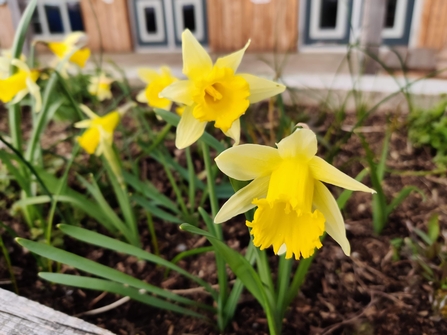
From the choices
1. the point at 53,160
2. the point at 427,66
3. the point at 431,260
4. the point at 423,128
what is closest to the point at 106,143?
the point at 53,160

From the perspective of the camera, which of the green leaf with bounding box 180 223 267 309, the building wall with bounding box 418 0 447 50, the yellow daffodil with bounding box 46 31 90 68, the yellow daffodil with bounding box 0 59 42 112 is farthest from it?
the building wall with bounding box 418 0 447 50

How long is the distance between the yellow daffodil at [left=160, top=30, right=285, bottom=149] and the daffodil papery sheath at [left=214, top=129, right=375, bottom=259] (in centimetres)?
18

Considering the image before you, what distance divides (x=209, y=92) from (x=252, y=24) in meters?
1.36

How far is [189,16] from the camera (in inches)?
83.1

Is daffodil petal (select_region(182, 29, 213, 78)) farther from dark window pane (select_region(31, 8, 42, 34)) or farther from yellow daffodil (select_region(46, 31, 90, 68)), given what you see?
dark window pane (select_region(31, 8, 42, 34))

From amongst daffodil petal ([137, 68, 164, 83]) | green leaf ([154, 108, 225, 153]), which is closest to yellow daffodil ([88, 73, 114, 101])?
daffodil petal ([137, 68, 164, 83])

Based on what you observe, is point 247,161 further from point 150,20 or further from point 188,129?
point 150,20

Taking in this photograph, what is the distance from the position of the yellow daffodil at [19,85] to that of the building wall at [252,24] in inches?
46.1

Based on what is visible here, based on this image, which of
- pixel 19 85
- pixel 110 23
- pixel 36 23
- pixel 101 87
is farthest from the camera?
pixel 36 23

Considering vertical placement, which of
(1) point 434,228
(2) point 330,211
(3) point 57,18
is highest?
(3) point 57,18

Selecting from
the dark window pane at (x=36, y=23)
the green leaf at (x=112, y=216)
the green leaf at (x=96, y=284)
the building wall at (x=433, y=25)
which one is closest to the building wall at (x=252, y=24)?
the building wall at (x=433, y=25)

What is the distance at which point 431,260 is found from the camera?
3.33 ft

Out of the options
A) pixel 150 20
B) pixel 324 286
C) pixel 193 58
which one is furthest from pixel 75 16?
pixel 324 286

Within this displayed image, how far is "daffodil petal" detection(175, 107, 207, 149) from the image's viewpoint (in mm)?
795
